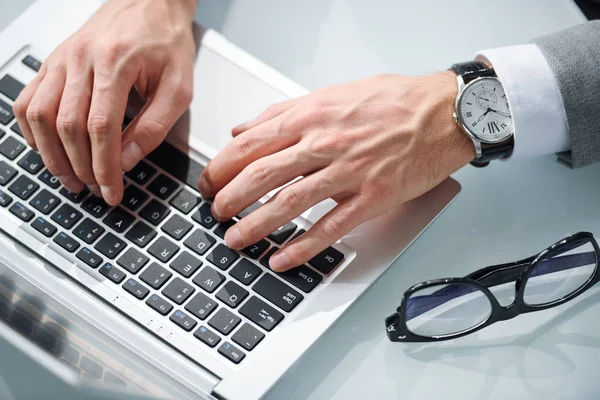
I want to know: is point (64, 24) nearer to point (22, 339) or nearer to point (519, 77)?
point (22, 339)

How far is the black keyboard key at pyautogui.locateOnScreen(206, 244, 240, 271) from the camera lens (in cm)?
73

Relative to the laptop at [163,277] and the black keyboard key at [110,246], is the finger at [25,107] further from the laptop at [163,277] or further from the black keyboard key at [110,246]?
the black keyboard key at [110,246]

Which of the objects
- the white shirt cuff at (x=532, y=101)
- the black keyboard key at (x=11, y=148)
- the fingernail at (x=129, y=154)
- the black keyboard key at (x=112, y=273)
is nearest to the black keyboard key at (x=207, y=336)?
the black keyboard key at (x=112, y=273)

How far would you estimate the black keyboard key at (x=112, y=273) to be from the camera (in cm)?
72

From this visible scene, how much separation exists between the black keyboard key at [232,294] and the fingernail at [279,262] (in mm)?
38

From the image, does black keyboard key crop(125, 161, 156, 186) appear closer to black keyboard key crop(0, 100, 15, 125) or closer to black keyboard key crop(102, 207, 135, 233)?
black keyboard key crop(102, 207, 135, 233)

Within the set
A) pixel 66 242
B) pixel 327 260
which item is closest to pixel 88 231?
pixel 66 242

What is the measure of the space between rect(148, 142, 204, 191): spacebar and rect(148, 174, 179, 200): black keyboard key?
11mm

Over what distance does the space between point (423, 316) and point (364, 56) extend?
0.39 meters

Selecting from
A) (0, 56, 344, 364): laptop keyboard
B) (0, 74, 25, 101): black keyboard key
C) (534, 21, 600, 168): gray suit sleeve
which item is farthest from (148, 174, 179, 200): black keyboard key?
(534, 21, 600, 168): gray suit sleeve

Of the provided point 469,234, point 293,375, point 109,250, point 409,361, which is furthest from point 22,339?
point 469,234

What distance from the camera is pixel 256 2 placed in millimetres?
1013

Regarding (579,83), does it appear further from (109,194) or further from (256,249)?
(109,194)

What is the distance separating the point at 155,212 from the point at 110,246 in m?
0.06
